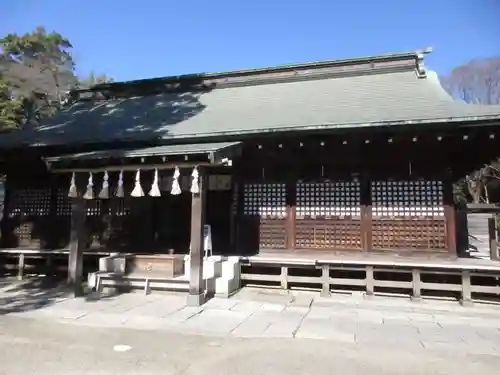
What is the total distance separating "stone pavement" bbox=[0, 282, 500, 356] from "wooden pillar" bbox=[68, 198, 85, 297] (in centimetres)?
41

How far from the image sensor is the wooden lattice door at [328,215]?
9180 millimetres

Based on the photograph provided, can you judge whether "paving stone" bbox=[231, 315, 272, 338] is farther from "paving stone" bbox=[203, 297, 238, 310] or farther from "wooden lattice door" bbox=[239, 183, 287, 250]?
"wooden lattice door" bbox=[239, 183, 287, 250]

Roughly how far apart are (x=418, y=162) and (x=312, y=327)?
4956 mm

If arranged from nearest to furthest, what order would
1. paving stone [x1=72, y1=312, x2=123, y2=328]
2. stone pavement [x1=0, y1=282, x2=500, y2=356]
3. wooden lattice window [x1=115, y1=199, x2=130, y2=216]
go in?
stone pavement [x1=0, y1=282, x2=500, y2=356] → paving stone [x1=72, y1=312, x2=123, y2=328] → wooden lattice window [x1=115, y1=199, x2=130, y2=216]

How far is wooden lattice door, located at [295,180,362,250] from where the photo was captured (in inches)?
361

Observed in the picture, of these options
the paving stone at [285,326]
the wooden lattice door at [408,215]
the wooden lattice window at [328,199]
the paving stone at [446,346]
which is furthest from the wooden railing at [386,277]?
the paving stone at [446,346]

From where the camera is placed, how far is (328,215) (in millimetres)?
9328

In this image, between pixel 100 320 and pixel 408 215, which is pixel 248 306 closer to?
pixel 100 320

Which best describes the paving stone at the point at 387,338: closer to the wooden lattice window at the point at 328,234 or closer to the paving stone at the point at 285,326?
the paving stone at the point at 285,326

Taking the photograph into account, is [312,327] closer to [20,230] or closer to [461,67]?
[20,230]

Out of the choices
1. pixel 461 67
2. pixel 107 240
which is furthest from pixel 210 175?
pixel 461 67

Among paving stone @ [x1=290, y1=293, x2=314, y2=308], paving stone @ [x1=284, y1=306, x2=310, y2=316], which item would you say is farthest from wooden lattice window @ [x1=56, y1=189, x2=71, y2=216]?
paving stone @ [x1=284, y1=306, x2=310, y2=316]

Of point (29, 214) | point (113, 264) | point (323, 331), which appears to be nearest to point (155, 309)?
point (113, 264)

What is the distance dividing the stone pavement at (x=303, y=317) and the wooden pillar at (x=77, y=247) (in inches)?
16.1
